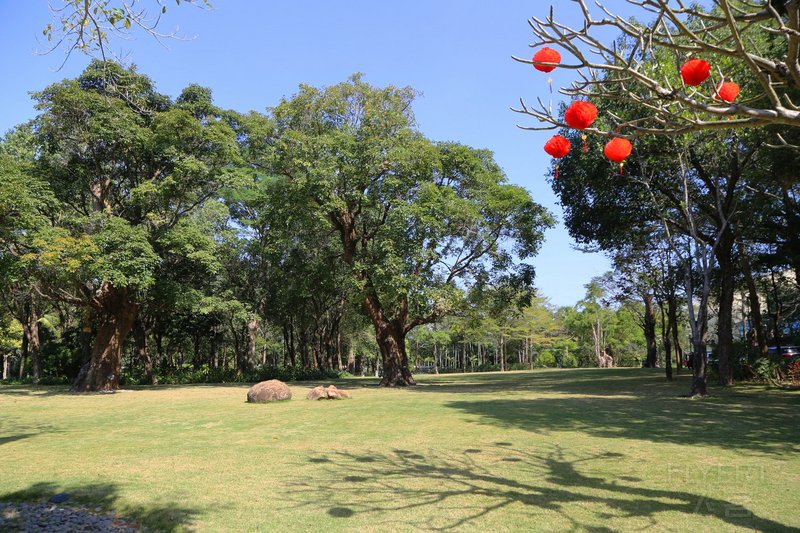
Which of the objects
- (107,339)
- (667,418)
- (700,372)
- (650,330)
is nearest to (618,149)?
(667,418)

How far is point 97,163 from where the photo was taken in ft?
66.3

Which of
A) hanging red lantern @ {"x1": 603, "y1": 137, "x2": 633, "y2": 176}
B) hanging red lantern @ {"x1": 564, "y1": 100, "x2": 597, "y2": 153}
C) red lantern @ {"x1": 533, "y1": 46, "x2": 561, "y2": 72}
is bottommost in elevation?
hanging red lantern @ {"x1": 603, "y1": 137, "x2": 633, "y2": 176}

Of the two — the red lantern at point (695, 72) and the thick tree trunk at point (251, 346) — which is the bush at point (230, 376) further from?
the red lantern at point (695, 72)

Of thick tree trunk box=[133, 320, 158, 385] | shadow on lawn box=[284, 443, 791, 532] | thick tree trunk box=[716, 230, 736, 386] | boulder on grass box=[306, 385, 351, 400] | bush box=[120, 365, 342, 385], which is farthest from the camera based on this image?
bush box=[120, 365, 342, 385]

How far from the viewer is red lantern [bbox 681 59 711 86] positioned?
353 cm

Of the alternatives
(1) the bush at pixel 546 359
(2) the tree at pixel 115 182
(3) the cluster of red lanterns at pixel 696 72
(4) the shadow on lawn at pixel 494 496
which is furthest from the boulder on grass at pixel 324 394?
(1) the bush at pixel 546 359

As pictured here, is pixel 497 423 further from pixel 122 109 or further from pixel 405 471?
pixel 122 109

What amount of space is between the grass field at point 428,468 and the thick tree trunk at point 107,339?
31.0 feet

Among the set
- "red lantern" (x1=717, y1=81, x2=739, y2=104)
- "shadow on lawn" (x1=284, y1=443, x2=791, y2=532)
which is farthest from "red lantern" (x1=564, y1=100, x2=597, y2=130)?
"shadow on lawn" (x1=284, y1=443, x2=791, y2=532)

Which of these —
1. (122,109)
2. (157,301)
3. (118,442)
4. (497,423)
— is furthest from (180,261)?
(497,423)

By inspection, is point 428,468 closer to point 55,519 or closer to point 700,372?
point 55,519

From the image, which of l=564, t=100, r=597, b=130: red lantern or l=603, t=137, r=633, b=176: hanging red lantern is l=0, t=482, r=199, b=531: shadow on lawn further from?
l=603, t=137, r=633, b=176: hanging red lantern

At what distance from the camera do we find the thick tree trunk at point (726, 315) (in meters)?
16.8

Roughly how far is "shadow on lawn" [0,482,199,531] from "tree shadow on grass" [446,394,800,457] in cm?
614
